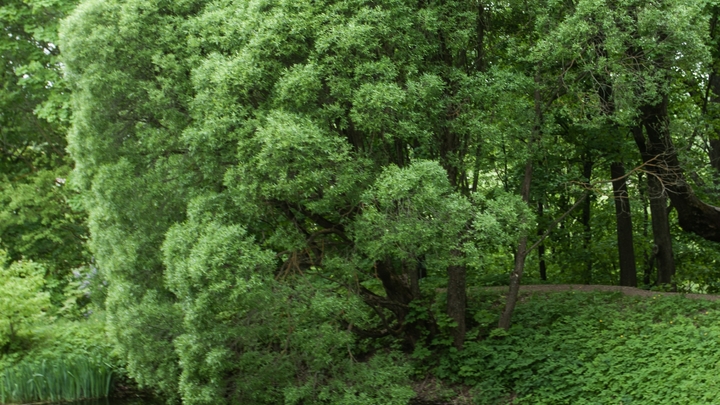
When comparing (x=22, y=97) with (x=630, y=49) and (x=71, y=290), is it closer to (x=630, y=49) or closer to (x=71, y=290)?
(x=71, y=290)

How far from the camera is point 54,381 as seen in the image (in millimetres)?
13094

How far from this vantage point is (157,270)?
11.0 meters

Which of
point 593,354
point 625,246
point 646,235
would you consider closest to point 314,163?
point 593,354

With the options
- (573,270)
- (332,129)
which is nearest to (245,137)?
(332,129)

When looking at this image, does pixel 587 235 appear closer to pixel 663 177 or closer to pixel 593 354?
Result: pixel 663 177

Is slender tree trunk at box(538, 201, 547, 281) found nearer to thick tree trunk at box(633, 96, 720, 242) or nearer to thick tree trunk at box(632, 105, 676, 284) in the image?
thick tree trunk at box(632, 105, 676, 284)

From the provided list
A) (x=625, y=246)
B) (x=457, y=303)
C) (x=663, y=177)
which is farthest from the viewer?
(x=625, y=246)

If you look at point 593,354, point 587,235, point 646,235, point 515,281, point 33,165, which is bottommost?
point 593,354

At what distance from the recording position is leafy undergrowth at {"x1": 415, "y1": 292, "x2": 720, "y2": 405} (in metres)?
10.3

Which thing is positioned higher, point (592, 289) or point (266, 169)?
point (266, 169)

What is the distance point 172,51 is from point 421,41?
12.1ft

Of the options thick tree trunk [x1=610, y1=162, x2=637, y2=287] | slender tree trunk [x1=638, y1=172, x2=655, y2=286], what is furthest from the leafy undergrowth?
slender tree trunk [x1=638, y1=172, x2=655, y2=286]

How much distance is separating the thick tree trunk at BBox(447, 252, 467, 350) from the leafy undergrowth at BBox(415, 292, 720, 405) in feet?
0.70

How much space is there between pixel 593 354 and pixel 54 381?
9129 millimetres
